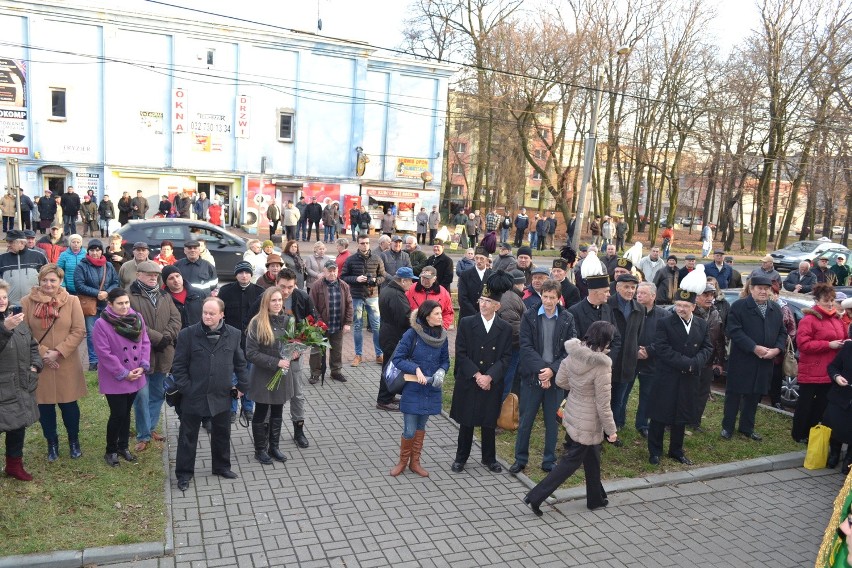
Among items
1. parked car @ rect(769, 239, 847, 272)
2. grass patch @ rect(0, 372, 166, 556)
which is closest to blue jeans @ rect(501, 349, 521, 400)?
grass patch @ rect(0, 372, 166, 556)

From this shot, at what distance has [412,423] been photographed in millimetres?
6820

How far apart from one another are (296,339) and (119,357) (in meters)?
1.68

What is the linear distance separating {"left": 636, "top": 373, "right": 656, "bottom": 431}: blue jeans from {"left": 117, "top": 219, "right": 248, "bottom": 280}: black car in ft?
34.0

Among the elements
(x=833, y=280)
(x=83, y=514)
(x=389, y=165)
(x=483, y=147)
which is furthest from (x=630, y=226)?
(x=83, y=514)

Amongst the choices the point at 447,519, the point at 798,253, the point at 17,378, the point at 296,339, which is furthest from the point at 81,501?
the point at 798,253

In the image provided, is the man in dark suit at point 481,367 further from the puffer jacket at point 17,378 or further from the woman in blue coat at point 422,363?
the puffer jacket at point 17,378

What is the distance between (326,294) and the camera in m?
9.44

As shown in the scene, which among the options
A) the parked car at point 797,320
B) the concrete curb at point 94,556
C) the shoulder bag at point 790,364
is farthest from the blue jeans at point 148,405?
the parked car at point 797,320

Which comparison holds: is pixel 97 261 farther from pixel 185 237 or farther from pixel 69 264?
pixel 185 237

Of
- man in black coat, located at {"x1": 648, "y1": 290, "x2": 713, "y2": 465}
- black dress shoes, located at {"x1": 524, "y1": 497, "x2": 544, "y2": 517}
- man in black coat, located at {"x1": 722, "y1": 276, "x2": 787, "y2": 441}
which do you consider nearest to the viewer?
black dress shoes, located at {"x1": 524, "y1": 497, "x2": 544, "y2": 517}

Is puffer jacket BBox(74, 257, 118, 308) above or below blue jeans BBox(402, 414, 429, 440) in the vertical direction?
above

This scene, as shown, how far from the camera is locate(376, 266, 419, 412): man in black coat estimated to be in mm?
8969

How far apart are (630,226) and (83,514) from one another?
40968mm

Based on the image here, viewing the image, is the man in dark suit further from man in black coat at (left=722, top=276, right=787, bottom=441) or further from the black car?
the black car
